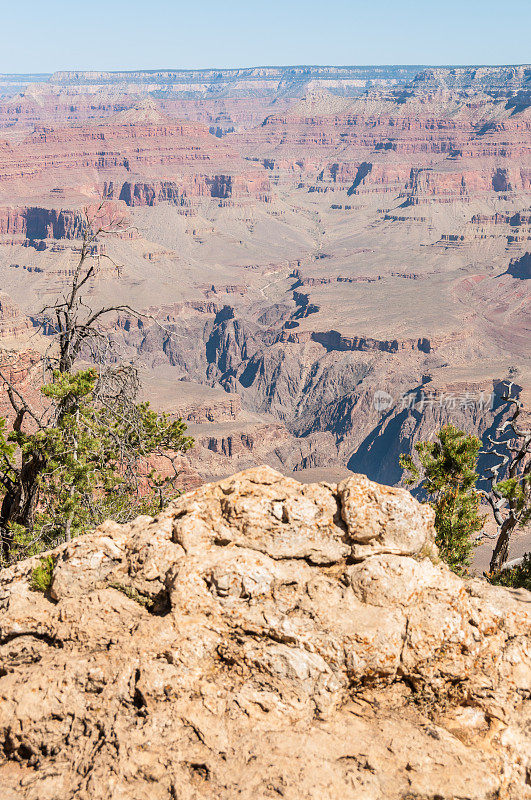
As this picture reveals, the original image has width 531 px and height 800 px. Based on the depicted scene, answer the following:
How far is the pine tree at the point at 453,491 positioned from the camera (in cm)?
2070

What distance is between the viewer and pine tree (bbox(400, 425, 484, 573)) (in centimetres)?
2070

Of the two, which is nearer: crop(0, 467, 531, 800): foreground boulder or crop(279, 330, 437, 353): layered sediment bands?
crop(0, 467, 531, 800): foreground boulder

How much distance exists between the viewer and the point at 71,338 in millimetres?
17734

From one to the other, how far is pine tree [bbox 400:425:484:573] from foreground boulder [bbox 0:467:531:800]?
8639mm

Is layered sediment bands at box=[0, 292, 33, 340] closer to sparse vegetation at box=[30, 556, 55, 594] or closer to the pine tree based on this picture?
the pine tree

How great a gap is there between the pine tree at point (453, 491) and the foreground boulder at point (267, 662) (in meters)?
8.64

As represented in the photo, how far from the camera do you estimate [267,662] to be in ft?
33.8

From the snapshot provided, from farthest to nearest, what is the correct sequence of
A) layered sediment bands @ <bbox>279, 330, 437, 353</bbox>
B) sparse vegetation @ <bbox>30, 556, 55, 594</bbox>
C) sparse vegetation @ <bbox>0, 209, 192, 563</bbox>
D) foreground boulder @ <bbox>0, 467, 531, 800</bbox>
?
layered sediment bands @ <bbox>279, 330, 437, 353</bbox> < sparse vegetation @ <bbox>0, 209, 192, 563</bbox> < sparse vegetation @ <bbox>30, 556, 55, 594</bbox> < foreground boulder @ <bbox>0, 467, 531, 800</bbox>

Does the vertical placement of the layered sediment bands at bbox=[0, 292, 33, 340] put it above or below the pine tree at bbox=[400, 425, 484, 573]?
below

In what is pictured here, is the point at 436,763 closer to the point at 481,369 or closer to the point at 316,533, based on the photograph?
the point at 316,533

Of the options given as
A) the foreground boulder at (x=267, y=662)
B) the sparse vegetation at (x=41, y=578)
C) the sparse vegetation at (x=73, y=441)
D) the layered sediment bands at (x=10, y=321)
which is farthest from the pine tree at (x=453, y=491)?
the layered sediment bands at (x=10, y=321)

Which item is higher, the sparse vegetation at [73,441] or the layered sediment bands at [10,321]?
the sparse vegetation at [73,441]

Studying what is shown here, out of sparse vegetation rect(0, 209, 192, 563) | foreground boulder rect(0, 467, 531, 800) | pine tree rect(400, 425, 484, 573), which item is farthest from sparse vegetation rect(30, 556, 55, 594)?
pine tree rect(400, 425, 484, 573)

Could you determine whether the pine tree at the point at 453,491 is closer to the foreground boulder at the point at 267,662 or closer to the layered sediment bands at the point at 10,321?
the foreground boulder at the point at 267,662
